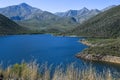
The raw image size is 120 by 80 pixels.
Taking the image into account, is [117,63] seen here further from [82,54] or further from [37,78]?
[37,78]

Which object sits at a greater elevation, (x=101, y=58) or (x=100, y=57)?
(x=100, y=57)

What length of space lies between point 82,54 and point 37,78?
105m

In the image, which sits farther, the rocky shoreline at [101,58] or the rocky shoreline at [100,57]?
the rocky shoreline at [100,57]

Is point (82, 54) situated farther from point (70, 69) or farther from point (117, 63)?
point (70, 69)

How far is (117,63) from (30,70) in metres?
90.1

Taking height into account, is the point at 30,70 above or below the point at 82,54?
above

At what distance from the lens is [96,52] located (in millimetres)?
126812

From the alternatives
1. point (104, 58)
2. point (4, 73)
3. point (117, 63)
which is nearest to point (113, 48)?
point (104, 58)

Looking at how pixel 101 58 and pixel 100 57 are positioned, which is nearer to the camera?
pixel 101 58

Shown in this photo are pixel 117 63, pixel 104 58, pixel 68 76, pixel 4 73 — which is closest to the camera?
pixel 68 76

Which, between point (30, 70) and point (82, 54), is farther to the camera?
point (82, 54)

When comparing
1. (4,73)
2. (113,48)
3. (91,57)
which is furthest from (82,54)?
Result: (4,73)

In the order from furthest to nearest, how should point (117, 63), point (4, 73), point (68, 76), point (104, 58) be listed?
point (104, 58), point (117, 63), point (4, 73), point (68, 76)

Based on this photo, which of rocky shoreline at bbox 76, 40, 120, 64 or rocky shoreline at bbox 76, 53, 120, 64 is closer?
rocky shoreline at bbox 76, 53, 120, 64
